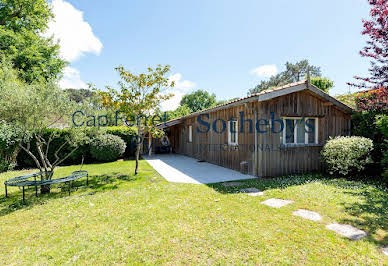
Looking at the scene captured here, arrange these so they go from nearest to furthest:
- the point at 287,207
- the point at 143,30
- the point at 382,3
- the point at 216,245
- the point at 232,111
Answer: the point at 216,245 < the point at 287,207 < the point at 382,3 < the point at 232,111 < the point at 143,30

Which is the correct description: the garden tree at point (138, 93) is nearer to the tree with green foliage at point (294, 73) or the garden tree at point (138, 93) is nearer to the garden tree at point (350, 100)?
the garden tree at point (350, 100)

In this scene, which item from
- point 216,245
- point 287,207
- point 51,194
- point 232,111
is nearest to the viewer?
point 216,245

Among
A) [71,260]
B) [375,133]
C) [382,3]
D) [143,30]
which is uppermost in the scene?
[143,30]

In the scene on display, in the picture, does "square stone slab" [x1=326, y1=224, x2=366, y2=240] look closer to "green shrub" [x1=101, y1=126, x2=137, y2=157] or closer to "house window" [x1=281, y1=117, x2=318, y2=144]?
"house window" [x1=281, y1=117, x2=318, y2=144]

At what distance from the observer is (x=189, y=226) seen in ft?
13.4

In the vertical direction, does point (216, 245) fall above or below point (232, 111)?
below

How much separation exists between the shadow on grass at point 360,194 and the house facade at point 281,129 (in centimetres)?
78

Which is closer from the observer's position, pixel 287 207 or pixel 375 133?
pixel 287 207

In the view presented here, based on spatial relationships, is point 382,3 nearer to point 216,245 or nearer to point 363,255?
point 363,255

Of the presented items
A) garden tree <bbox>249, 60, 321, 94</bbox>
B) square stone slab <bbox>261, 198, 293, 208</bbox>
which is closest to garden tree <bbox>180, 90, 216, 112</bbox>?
garden tree <bbox>249, 60, 321, 94</bbox>

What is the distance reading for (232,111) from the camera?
9906mm

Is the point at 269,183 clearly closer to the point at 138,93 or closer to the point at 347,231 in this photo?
the point at 347,231

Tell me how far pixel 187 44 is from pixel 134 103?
1042 cm

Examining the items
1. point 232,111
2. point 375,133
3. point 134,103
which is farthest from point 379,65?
point 134,103
